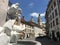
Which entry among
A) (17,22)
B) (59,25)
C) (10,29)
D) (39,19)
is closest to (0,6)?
(17,22)

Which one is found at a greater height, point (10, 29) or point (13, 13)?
point (13, 13)

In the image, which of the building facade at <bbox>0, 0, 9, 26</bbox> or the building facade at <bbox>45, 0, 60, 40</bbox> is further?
the building facade at <bbox>45, 0, 60, 40</bbox>

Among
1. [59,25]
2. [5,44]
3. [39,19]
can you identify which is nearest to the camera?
[5,44]

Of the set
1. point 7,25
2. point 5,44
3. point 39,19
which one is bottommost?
point 5,44

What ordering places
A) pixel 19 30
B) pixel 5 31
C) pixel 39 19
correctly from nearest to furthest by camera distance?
pixel 5 31 → pixel 19 30 → pixel 39 19

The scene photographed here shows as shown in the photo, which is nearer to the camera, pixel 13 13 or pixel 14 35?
pixel 14 35

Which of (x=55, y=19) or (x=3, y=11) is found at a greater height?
(x=55, y=19)

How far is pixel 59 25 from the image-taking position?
82.1ft

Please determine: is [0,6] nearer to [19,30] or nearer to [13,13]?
[13,13]

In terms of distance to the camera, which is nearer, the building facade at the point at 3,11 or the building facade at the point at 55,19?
the building facade at the point at 3,11

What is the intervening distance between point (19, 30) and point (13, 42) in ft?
0.93

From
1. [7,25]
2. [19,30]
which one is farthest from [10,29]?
[19,30]

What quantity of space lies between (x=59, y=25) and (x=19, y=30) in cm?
2272

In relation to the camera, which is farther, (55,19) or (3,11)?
(55,19)
